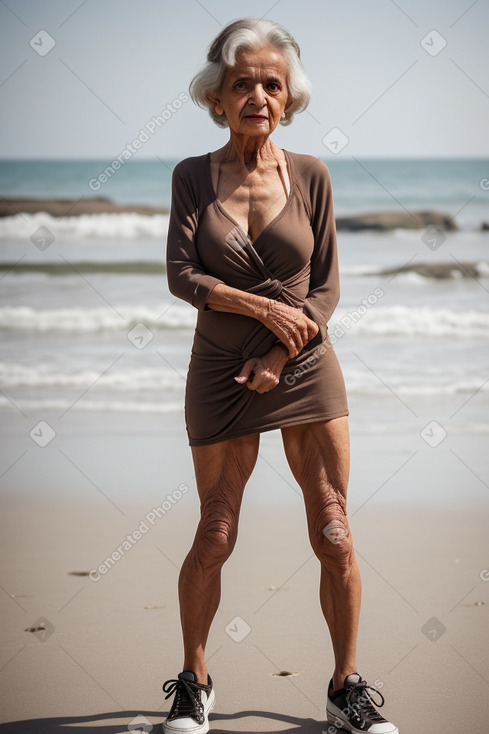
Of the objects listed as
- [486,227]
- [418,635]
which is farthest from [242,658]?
[486,227]

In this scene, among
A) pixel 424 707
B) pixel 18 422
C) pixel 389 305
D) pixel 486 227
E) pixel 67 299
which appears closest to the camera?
pixel 424 707

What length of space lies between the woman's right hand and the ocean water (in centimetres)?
384

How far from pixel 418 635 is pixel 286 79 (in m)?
2.15

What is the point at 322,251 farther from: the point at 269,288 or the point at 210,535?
the point at 210,535

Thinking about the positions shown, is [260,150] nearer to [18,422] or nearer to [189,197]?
[189,197]

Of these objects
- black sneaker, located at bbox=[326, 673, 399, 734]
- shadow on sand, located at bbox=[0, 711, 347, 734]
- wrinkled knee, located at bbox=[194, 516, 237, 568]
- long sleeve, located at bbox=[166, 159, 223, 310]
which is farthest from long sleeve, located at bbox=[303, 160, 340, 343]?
shadow on sand, located at bbox=[0, 711, 347, 734]

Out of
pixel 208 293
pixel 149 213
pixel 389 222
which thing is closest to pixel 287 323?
pixel 208 293

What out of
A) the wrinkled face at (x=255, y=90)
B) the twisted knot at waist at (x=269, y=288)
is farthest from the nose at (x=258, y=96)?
the twisted knot at waist at (x=269, y=288)

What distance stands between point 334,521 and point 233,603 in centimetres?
131

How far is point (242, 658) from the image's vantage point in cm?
347

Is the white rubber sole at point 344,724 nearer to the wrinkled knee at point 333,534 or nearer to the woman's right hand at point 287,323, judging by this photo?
the wrinkled knee at point 333,534

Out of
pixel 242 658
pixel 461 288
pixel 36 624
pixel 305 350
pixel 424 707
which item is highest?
pixel 461 288

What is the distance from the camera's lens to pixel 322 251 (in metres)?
2.91

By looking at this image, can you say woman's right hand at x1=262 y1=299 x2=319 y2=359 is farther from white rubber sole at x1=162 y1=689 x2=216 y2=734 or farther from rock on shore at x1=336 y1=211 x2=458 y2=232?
rock on shore at x1=336 y1=211 x2=458 y2=232
